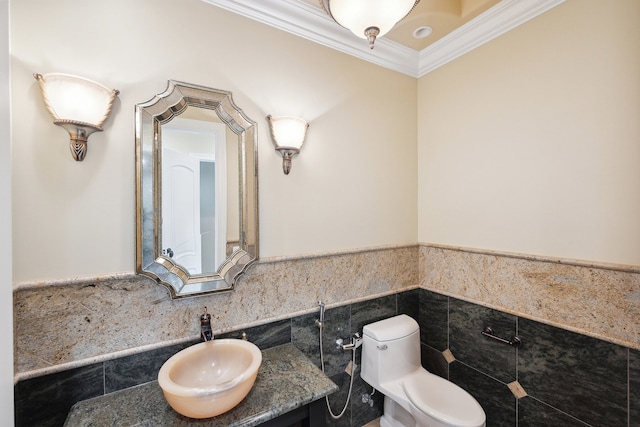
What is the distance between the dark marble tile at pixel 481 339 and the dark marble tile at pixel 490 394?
0.05 meters

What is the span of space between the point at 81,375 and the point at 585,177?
8.51 feet

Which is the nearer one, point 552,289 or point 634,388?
point 634,388

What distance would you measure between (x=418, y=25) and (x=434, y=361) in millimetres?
2473

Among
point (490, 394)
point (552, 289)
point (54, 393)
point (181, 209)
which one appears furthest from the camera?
point (490, 394)

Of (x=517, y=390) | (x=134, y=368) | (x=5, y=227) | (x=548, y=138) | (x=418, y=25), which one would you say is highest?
(x=418, y=25)

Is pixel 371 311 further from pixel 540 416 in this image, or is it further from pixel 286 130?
pixel 286 130

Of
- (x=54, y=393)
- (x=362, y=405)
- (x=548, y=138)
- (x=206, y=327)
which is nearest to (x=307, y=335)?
(x=206, y=327)

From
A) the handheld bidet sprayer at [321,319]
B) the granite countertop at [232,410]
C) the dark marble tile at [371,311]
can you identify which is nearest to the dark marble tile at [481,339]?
the dark marble tile at [371,311]

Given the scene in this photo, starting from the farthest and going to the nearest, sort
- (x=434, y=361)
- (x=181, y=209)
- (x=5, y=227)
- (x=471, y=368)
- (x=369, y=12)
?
(x=434, y=361)
(x=471, y=368)
(x=181, y=209)
(x=369, y=12)
(x=5, y=227)

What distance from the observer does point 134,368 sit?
1.25m

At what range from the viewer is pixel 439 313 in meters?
2.08

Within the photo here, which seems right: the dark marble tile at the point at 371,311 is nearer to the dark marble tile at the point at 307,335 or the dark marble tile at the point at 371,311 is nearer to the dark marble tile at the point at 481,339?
the dark marble tile at the point at 307,335

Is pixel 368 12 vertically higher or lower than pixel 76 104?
higher

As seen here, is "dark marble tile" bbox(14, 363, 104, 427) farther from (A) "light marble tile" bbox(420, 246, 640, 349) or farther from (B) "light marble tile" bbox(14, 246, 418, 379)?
(A) "light marble tile" bbox(420, 246, 640, 349)
